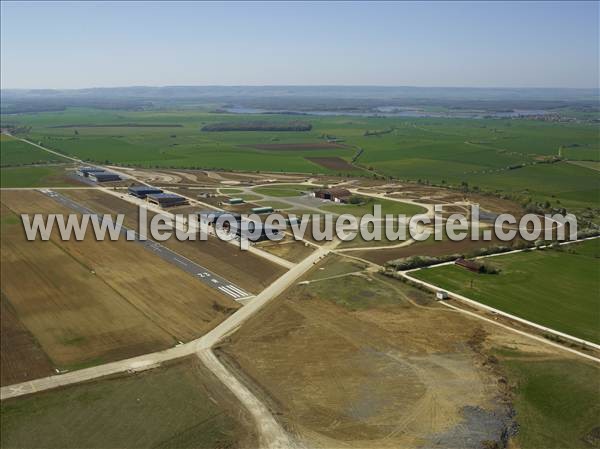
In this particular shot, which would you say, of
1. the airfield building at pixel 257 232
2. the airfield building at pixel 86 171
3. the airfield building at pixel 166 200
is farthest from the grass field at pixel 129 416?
the airfield building at pixel 86 171

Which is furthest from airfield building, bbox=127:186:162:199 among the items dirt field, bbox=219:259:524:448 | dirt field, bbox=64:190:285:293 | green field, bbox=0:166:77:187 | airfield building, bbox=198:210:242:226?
dirt field, bbox=219:259:524:448

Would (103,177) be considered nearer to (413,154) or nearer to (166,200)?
(166,200)

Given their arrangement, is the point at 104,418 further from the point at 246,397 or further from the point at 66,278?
the point at 66,278

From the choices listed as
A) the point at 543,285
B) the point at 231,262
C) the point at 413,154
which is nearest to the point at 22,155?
the point at 413,154

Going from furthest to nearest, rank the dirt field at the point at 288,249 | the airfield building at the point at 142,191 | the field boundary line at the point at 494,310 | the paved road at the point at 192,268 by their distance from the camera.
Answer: the airfield building at the point at 142,191, the dirt field at the point at 288,249, the paved road at the point at 192,268, the field boundary line at the point at 494,310

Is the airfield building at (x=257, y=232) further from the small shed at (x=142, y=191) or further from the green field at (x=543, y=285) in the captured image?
the small shed at (x=142, y=191)
